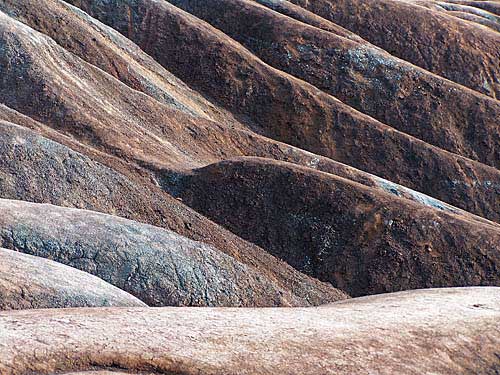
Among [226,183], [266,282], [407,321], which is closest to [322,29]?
[226,183]

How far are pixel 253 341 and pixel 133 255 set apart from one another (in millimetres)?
11652

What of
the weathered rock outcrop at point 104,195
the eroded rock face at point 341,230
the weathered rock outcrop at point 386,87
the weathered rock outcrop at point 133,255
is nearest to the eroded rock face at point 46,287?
the weathered rock outcrop at point 133,255

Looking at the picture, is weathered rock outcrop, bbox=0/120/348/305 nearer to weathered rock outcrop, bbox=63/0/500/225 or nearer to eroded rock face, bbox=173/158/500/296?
eroded rock face, bbox=173/158/500/296

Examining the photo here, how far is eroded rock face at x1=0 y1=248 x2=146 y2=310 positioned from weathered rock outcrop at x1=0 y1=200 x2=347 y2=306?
2.89 metres

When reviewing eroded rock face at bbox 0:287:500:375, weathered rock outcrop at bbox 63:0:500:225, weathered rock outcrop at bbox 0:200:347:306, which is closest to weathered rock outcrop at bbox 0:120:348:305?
weathered rock outcrop at bbox 0:200:347:306

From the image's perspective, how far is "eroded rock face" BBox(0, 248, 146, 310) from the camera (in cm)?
1866

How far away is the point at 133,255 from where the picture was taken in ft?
85.7

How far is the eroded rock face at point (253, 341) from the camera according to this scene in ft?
44.9

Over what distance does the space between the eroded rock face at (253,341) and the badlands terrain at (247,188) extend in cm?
5

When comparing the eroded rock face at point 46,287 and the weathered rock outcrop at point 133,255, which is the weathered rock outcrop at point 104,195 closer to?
the weathered rock outcrop at point 133,255

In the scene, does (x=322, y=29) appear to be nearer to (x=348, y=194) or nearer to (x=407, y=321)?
(x=348, y=194)

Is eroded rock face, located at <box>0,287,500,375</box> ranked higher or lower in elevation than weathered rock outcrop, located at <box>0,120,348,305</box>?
higher

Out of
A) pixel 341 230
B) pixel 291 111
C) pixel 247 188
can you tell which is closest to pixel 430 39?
pixel 291 111

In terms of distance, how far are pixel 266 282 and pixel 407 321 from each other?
43.8ft
